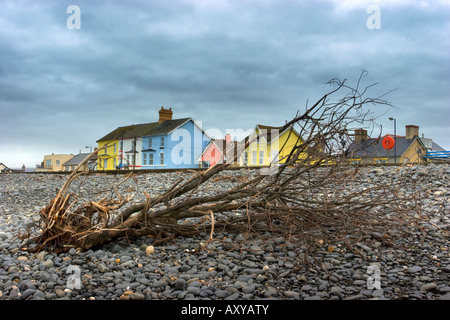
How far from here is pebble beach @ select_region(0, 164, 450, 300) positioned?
3.27m

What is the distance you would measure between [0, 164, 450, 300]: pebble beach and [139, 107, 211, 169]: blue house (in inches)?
1073

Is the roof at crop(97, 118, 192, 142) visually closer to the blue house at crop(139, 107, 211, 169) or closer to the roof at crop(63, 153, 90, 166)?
the blue house at crop(139, 107, 211, 169)

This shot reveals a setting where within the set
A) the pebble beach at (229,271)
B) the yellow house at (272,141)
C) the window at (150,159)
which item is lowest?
the pebble beach at (229,271)

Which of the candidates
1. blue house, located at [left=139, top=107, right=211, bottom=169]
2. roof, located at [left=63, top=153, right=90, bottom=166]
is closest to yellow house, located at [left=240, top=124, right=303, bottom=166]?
blue house, located at [left=139, top=107, right=211, bottom=169]

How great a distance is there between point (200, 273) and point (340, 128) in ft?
8.20

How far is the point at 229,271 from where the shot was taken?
12.3 feet

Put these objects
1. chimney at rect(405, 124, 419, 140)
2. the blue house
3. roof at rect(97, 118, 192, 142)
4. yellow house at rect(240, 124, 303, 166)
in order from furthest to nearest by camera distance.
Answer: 1. roof at rect(97, 118, 192, 142)
2. the blue house
3. chimney at rect(405, 124, 419, 140)
4. yellow house at rect(240, 124, 303, 166)

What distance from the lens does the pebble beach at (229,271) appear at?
129 inches

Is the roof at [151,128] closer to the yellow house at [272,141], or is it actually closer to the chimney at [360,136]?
the yellow house at [272,141]

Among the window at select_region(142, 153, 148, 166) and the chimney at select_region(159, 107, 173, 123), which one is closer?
the chimney at select_region(159, 107, 173, 123)

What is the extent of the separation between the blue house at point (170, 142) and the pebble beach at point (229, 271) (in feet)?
89.4

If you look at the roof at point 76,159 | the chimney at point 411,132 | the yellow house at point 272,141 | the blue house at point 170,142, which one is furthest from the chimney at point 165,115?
the yellow house at point 272,141
